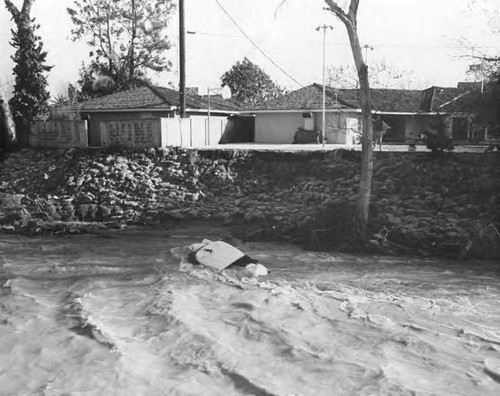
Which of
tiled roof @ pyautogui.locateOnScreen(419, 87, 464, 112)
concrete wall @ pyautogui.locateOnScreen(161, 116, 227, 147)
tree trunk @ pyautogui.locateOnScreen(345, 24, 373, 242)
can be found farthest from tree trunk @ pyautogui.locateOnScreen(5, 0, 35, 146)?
tiled roof @ pyautogui.locateOnScreen(419, 87, 464, 112)

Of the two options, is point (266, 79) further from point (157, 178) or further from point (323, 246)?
point (323, 246)

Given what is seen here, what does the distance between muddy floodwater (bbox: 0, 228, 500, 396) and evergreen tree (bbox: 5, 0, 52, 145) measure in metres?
18.7

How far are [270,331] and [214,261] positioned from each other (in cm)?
456

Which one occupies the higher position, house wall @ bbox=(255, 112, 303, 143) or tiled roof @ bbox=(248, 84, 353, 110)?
tiled roof @ bbox=(248, 84, 353, 110)

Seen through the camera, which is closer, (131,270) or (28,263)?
(131,270)

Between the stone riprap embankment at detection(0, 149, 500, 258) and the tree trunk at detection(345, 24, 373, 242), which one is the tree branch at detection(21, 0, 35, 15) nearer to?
the stone riprap embankment at detection(0, 149, 500, 258)

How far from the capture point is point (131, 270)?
14328 millimetres

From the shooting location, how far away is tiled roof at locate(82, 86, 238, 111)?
34.2 metres

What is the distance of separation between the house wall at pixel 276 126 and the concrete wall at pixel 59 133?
12.5 metres

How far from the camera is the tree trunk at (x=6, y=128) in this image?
31.2m

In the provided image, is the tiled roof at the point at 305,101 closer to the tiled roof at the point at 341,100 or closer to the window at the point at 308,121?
the tiled roof at the point at 341,100

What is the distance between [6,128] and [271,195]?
16.2m

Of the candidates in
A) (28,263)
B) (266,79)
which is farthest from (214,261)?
(266,79)

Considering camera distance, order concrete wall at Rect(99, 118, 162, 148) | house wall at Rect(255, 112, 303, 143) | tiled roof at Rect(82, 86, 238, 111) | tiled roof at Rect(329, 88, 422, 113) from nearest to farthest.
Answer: concrete wall at Rect(99, 118, 162, 148) → tiled roof at Rect(82, 86, 238, 111) → house wall at Rect(255, 112, 303, 143) → tiled roof at Rect(329, 88, 422, 113)
